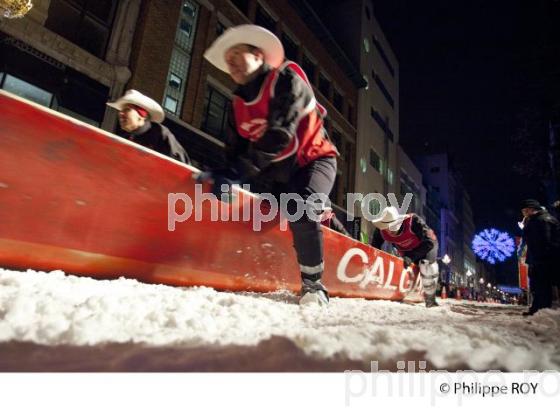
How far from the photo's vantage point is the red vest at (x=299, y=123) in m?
2.17

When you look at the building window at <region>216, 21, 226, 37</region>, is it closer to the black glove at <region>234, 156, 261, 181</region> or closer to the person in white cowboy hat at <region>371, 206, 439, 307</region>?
the person in white cowboy hat at <region>371, 206, 439, 307</region>

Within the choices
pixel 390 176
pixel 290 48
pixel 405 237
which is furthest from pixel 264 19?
pixel 390 176

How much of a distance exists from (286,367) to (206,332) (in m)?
0.36

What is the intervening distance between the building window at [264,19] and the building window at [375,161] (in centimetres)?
1199

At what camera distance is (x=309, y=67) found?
17719 mm

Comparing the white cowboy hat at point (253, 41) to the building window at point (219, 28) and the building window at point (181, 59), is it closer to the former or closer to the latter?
the building window at point (181, 59)

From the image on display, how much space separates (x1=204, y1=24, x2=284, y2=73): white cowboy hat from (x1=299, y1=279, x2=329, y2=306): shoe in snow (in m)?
1.68

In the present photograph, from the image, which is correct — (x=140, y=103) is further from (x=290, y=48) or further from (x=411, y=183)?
(x=411, y=183)

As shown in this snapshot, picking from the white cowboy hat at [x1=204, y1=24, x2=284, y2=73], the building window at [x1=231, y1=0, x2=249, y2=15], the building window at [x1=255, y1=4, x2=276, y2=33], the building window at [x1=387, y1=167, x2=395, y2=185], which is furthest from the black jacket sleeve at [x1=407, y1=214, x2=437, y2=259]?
the building window at [x1=387, y1=167, x2=395, y2=185]

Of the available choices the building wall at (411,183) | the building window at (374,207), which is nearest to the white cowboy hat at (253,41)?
the building window at (374,207)

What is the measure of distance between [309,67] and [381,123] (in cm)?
1053

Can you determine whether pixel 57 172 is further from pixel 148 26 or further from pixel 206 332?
pixel 148 26

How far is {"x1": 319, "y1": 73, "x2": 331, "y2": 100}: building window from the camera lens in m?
18.9

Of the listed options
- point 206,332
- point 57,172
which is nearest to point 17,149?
point 57,172
